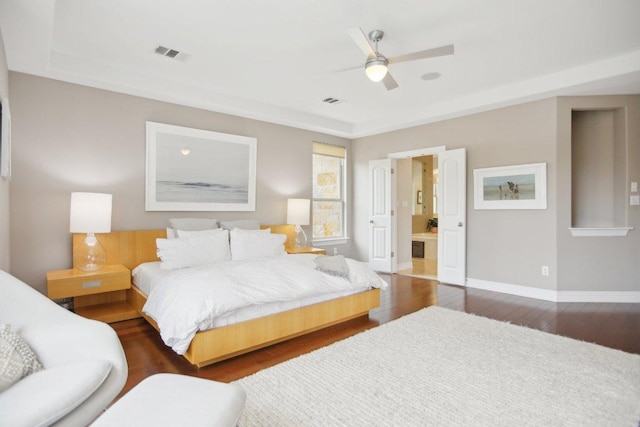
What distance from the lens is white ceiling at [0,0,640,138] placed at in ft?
8.80

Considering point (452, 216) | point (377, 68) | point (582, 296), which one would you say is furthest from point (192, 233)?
point (582, 296)

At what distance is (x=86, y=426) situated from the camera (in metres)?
1.23

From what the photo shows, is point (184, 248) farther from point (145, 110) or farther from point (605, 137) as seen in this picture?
point (605, 137)

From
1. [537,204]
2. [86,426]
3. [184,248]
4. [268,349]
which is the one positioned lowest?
[268,349]

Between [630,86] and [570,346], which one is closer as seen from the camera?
[570,346]

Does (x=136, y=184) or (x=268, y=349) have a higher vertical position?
(x=136, y=184)

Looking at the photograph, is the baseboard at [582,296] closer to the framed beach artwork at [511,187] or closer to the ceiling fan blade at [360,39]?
the framed beach artwork at [511,187]

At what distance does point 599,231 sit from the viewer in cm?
421

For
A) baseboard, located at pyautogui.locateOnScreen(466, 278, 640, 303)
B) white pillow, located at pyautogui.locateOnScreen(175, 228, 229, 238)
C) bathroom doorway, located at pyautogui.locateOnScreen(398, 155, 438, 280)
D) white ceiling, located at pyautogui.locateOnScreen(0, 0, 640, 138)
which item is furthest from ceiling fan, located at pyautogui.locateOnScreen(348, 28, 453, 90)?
bathroom doorway, located at pyautogui.locateOnScreen(398, 155, 438, 280)

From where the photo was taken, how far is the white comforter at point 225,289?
2.40 m

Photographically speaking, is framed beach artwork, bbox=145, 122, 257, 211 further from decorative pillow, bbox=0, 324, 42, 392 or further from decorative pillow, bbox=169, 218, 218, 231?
decorative pillow, bbox=0, 324, 42, 392

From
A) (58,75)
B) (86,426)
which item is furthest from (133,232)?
(86,426)

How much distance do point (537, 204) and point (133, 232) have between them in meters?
5.08

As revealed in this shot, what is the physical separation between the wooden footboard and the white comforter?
0.35 feet
